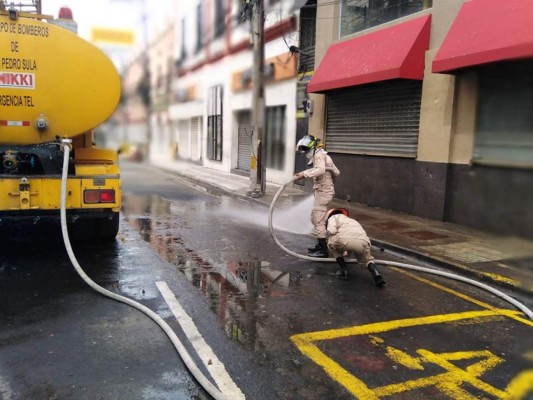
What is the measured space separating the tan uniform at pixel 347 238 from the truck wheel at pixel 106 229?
136 inches

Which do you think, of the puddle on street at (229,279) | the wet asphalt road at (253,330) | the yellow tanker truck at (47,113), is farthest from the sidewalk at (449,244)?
the yellow tanker truck at (47,113)

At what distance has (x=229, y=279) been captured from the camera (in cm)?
593

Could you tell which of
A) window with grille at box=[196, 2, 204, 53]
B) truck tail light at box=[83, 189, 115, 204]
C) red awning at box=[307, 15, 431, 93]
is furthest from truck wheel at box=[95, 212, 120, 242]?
window with grille at box=[196, 2, 204, 53]

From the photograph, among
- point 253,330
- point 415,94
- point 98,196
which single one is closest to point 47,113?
point 98,196

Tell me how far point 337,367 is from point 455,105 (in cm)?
758

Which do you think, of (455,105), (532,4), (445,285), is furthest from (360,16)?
(445,285)

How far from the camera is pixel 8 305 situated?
4770 millimetres

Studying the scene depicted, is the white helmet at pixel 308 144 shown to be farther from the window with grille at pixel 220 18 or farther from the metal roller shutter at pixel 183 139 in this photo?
the metal roller shutter at pixel 183 139

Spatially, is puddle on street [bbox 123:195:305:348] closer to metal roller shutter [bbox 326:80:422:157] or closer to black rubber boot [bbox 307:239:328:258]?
black rubber boot [bbox 307:239:328:258]

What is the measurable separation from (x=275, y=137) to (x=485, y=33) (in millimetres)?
9835

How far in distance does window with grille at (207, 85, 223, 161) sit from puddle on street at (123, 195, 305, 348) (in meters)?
15.0

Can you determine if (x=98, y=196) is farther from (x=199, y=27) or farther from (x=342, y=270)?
(x=199, y=27)

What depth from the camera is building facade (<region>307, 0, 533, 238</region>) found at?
26.8 feet

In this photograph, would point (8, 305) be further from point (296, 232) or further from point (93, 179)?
point (296, 232)
